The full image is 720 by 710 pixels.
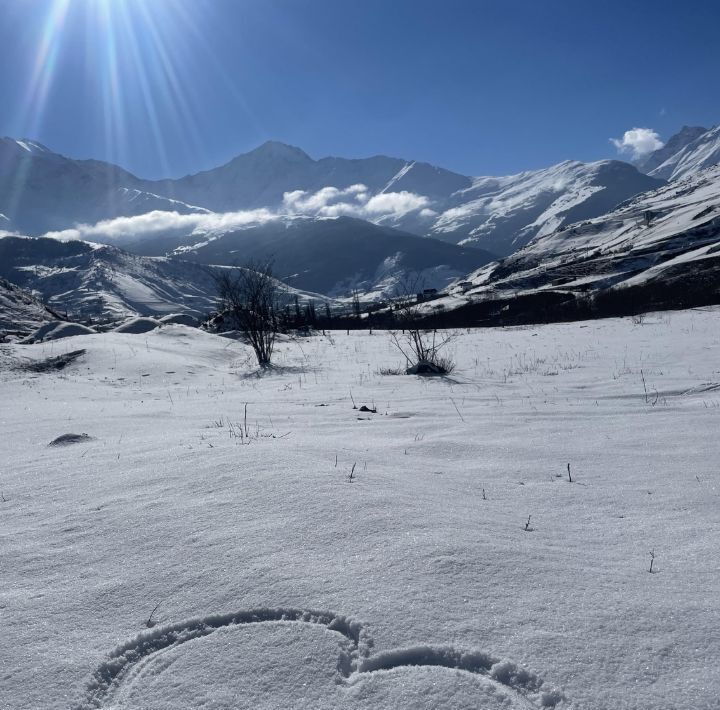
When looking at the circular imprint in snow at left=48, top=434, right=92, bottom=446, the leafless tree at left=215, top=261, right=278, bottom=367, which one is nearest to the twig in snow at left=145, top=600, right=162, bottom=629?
the circular imprint in snow at left=48, top=434, right=92, bottom=446

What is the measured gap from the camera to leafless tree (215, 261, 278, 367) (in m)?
17.9

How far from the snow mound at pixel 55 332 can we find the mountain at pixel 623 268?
131 feet

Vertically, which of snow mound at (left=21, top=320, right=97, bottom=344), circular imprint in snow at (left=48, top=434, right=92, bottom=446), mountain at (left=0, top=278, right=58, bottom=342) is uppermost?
mountain at (left=0, top=278, right=58, bottom=342)

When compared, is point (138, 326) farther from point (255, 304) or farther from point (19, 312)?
point (19, 312)

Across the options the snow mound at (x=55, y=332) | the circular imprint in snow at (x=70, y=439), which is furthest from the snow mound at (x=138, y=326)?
the circular imprint in snow at (x=70, y=439)

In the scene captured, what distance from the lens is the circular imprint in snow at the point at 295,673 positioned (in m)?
1.54

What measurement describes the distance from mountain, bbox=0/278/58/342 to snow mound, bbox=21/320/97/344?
49.8 ft

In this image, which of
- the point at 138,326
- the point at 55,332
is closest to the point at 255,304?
the point at 55,332

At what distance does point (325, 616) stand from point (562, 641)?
858 millimetres

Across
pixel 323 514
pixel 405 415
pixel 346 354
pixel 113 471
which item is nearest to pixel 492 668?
pixel 323 514

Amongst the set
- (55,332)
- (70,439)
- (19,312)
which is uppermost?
(19,312)

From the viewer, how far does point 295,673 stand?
1.66 m

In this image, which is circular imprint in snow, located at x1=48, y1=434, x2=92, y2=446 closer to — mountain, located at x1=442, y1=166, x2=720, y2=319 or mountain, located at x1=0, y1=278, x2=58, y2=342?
mountain, located at x1=0, y1=278, x2=58, y2=342

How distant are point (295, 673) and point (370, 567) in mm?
625
